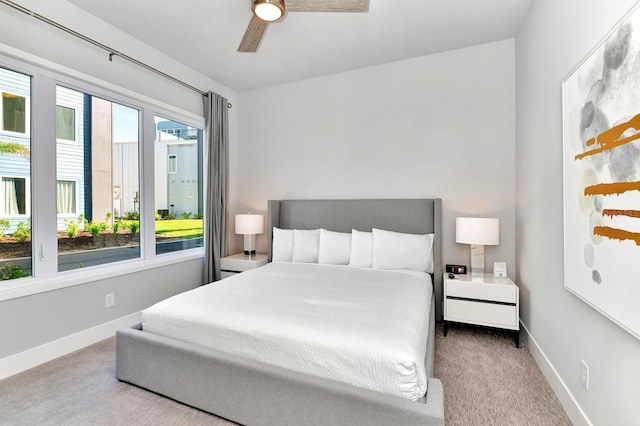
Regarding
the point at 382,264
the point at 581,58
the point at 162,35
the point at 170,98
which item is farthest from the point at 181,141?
the point at 581,58

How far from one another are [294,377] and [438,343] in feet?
5.61

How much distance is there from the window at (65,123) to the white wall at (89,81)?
12.1 inches

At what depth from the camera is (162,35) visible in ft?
9.68

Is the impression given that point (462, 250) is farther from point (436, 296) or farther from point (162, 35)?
point (162, 35)

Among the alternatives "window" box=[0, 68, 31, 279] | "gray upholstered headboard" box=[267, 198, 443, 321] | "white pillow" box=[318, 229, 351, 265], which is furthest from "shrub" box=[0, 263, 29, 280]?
"white pillow" box=[318, 229, 351, 265]

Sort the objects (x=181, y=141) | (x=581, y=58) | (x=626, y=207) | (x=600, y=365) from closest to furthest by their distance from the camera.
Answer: (x=626, y=207) → (x=600, y=365) → (x=581, y=58) → (x=181, y=141)

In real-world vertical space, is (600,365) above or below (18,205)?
below

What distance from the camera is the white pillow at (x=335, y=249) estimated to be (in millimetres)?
3332

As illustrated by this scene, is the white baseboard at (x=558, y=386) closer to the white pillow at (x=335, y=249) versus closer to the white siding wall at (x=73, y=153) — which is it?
the white pillow at (x=335, y=249)

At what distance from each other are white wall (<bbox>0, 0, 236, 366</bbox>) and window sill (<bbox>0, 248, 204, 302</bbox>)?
33mm

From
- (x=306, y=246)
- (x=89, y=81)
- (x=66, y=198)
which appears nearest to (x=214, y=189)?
(x=306, y=246)

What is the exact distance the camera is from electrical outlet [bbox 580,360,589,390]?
1562mm

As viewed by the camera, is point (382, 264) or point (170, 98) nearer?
point (382, 264)

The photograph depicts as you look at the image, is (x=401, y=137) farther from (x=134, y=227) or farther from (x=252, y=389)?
(x=134, y=227)
